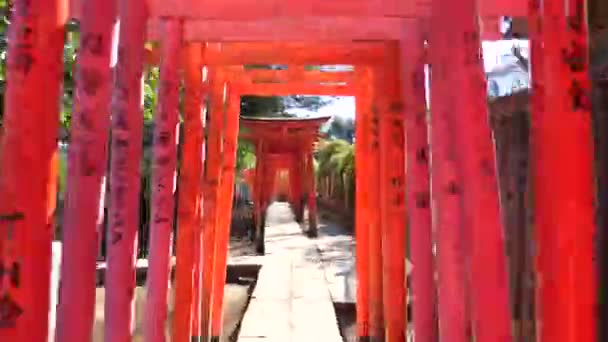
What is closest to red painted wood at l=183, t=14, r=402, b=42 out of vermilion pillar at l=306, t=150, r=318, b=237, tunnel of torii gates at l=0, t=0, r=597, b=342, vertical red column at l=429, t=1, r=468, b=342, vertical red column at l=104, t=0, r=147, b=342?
tunnel of torii gates at l=0, t=0, r=597, b=342

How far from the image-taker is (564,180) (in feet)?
6.03

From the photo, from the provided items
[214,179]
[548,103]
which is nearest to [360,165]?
[214,179]

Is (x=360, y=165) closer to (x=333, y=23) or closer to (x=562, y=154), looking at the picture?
(x=333, y=23)

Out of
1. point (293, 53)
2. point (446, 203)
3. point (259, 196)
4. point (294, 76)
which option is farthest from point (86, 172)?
point (259, 196)

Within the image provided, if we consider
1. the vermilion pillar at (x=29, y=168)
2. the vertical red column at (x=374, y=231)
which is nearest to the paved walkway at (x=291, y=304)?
the vertical red column at (x=374, y=231)

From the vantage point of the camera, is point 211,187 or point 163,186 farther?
point 211,187

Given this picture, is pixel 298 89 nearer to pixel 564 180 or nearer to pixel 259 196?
pixel 564 180

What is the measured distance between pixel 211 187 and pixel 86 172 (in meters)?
3.47

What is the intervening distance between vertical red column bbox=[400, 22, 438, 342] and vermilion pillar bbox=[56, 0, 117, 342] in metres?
1.69

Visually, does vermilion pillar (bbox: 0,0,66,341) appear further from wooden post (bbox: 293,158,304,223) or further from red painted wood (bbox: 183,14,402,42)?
wooden post (bbox: 293,158,304,223)

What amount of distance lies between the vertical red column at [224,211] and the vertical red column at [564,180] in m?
4.51

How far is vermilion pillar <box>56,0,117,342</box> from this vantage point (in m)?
2.14

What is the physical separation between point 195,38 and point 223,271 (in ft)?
9.28

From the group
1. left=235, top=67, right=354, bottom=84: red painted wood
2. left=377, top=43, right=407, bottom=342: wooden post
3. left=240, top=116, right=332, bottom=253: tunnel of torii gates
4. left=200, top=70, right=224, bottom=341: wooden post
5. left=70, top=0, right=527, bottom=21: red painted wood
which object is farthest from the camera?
left=240, top=116, right=332, bottom=253: tunnel of torii gates
